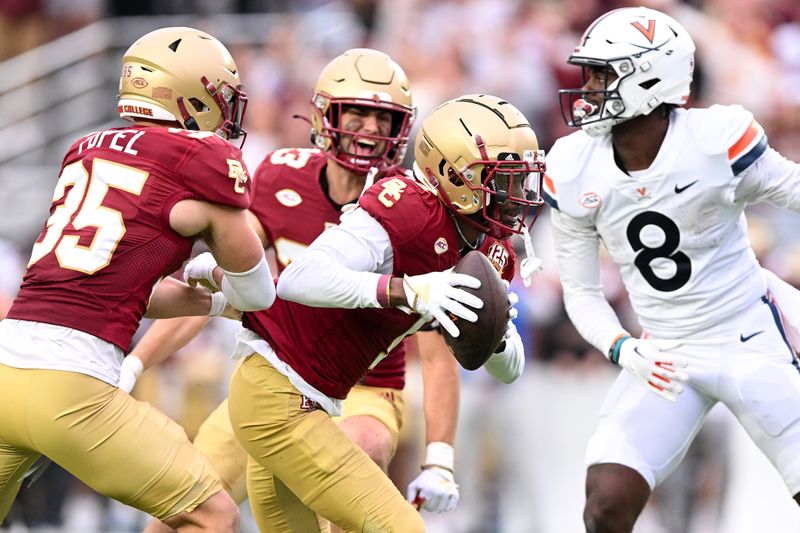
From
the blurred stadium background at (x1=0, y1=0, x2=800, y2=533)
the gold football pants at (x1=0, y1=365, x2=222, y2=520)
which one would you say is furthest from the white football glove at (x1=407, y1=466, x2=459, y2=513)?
the blurred stadium background at (x1=0, y1=0, x2=800, y2=533)

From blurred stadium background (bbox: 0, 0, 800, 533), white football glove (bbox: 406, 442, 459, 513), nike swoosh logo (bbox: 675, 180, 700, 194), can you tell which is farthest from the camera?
blurred stadium background (bbox: 0, 0, 800, 533)

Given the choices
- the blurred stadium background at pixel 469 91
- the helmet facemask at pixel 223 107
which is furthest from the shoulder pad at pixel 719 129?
the blurred stadium background at pixel 469 91

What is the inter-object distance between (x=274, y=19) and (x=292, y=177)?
17.8 feet

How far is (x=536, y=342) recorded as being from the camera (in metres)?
7.18

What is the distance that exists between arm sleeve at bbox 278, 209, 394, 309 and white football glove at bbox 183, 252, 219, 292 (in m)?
0.50

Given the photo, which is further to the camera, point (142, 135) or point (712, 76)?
point (712, 76)

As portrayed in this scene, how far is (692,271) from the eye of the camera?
4.41 metres

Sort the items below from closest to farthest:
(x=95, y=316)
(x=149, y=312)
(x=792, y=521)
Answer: (x=95, y=316), (x=149, y=312), (x=792, y=521)

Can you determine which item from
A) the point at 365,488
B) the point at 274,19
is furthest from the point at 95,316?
the point at 274,19

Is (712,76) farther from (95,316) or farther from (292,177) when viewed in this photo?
(95,316)

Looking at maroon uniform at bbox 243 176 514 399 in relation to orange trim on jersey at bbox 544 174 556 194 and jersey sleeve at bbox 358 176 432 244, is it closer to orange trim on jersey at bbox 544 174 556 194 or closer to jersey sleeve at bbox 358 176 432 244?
jersey sleeve at bbox 358 176 432 244

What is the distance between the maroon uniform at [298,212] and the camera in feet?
15.0

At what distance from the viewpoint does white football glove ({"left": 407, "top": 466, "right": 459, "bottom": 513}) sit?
421cm

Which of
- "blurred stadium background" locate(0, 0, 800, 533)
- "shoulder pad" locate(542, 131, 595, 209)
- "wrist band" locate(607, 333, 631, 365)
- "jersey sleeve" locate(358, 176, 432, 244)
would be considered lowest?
"blurred stadium background" locate(0, 0, 800, 533)
